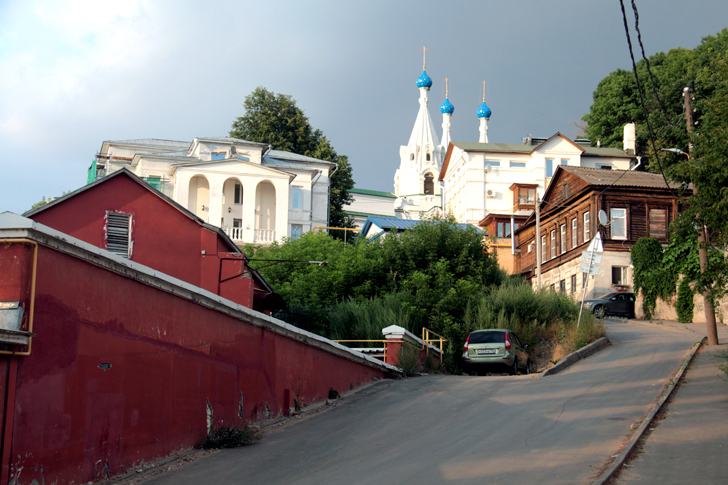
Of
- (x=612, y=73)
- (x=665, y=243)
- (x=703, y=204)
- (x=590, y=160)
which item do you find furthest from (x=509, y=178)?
(x=703, y=204)

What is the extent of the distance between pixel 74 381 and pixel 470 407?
8.29 m

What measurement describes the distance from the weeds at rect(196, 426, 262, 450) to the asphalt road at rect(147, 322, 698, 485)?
22cm

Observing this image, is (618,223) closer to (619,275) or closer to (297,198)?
(619,275)

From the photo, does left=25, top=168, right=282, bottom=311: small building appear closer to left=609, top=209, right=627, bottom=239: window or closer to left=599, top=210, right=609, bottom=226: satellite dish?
left=599, top=210, right=609, bottom=226: satellite dish

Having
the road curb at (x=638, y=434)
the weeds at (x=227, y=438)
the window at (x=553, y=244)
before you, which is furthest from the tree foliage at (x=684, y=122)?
the weeds at (x=227, y=438)

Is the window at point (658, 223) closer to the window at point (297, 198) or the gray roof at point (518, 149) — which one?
the gray roof at point (518, 149)

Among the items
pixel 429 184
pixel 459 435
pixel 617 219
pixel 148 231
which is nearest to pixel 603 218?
pixel 617 219

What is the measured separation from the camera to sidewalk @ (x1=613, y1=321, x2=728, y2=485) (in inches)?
332

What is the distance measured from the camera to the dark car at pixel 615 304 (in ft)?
116

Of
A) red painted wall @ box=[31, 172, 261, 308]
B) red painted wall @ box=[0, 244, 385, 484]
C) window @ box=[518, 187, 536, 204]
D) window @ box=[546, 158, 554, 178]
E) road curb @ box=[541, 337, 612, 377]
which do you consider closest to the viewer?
red painted wall @ box=[0, 244, 385, 484]

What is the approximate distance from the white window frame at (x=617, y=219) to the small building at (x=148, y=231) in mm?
26482

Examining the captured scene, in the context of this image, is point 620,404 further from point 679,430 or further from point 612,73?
point 612,73

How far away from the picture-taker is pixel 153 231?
19.1 m

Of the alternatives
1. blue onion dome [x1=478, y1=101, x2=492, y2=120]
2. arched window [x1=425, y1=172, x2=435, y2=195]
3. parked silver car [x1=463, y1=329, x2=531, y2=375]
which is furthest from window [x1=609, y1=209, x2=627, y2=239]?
arched window [x1=425, y1=172, x2=435, y2=195]
